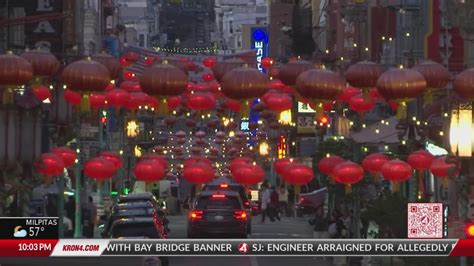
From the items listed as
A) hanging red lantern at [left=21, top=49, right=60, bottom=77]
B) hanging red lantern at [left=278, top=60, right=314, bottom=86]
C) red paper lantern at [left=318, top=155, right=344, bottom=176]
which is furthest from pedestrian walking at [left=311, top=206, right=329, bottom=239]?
hanging red lantern at [left=21, top=49, right=60, bottom=77]

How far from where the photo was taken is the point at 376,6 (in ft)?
234

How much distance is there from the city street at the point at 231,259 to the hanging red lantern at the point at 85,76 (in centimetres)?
303

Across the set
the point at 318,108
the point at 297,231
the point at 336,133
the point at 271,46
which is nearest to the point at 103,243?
the point at 318,108

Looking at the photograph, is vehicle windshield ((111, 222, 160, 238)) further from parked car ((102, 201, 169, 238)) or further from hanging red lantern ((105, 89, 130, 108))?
hanging red lantern ((105, 89, 130, 108))

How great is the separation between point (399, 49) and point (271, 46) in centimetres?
11502

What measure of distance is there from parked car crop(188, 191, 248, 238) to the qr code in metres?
18.4

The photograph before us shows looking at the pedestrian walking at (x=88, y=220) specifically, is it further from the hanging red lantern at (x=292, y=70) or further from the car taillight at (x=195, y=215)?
the hanging red lantern at (x=292, y=70)

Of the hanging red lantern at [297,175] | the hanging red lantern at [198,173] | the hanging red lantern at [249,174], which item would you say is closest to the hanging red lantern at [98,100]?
the hanging red lantern at [198,173]

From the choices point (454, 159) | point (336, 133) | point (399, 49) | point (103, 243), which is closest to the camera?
point (103, 243)

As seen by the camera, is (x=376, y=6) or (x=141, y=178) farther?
(x=376, y=6)

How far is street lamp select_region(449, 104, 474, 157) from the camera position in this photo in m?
27.0

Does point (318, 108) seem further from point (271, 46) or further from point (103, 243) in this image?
point (271, 46)

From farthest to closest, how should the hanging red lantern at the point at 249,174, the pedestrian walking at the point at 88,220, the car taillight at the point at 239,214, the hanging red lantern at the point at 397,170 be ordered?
the pedestrian walking at the point at 88,220
the car taillight at the point at 239,214
the hanging red lantern at the point at 249,174
the hanging red lantern at the point at 397,170

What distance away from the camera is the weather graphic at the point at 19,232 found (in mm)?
20594
